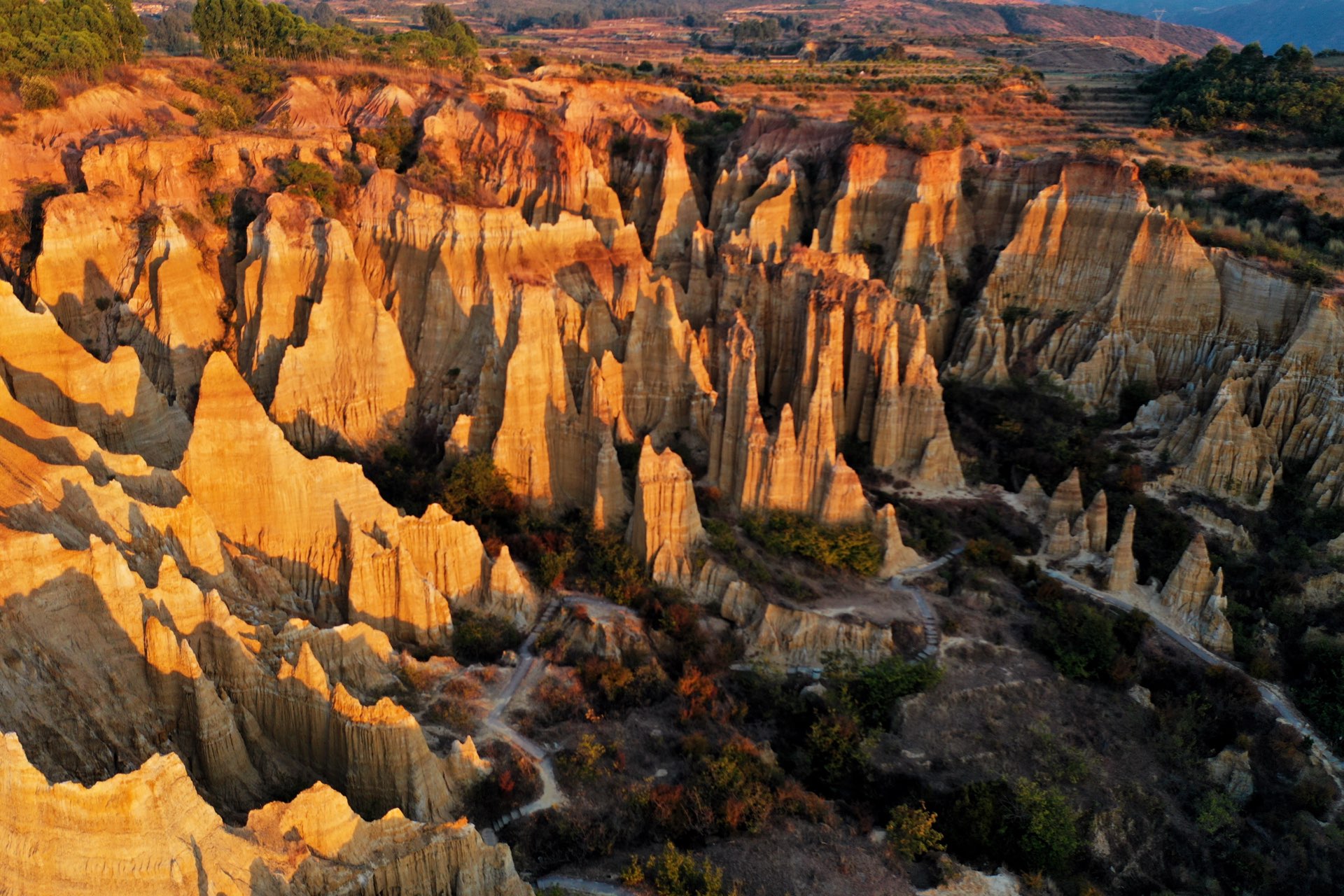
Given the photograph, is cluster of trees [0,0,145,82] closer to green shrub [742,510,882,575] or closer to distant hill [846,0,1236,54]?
green shrub [742,510,882,575]

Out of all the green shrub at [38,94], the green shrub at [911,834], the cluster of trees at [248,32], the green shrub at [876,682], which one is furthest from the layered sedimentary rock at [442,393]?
the cluster of trees at [248,32]

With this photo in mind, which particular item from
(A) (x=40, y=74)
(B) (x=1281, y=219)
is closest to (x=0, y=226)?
(A) (x=40, y=74)

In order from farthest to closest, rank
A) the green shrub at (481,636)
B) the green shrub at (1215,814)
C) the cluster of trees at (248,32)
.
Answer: the cluster of trees at (248,32), the green shrub at (481,636), the green shrub at (1215,814)

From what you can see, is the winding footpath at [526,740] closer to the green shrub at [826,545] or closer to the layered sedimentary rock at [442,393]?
the layered sedimentary rock at [442,393]

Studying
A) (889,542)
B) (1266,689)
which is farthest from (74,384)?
(1266,689)

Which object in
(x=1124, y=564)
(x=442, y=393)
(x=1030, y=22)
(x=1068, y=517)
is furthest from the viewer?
(x=1030, y=22)

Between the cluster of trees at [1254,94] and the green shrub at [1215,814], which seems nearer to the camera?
the green shrub at [1215,814]

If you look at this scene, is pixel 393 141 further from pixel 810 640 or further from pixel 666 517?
pixel 810 640
